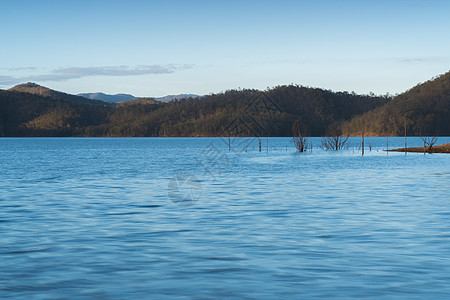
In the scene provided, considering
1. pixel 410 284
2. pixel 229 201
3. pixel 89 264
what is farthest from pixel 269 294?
pixel 229 201

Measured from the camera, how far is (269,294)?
10148mm

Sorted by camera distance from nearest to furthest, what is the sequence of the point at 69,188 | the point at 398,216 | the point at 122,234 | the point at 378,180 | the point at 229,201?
the point at 122,234 < the point at 398,216 < the point at 229,201 < the point at 69,188 < the point at 378,180

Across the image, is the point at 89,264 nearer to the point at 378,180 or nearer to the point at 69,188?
the point at 69,188

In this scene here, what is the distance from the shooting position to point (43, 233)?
17312 mm

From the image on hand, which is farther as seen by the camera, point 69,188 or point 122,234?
point 69,188

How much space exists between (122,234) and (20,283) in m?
5.97

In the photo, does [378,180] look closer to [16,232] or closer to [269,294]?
[16,232]

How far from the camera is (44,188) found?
3503 cm

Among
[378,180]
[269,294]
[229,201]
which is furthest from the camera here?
[378,180]

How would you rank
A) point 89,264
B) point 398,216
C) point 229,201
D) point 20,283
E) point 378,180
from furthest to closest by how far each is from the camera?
point 378,180
point 229,201
point 398,216
point 89,264
point 20,283

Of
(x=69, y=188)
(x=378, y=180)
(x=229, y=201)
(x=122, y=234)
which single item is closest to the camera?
(x=122, y=234)

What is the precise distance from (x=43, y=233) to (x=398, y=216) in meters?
13.5

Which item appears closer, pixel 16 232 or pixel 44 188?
→ pixel 16 232

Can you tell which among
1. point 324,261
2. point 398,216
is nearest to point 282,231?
point 324,261
